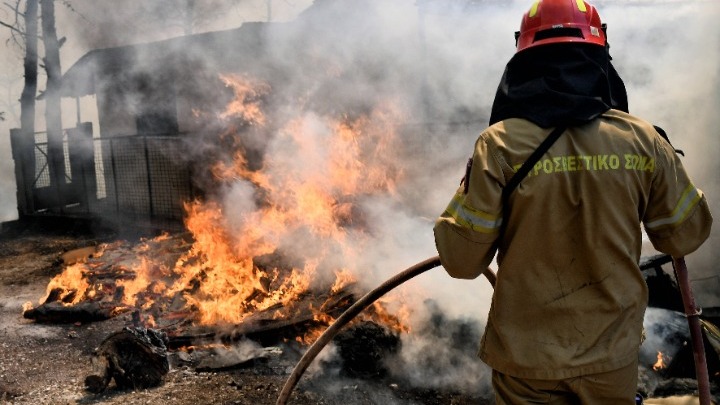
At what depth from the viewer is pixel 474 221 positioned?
83.8 inches

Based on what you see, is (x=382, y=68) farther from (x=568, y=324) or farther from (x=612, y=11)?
(x=568, y=324)

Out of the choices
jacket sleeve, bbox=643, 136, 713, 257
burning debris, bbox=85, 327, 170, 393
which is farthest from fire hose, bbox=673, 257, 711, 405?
burning debris, bbox=85, 327, 170, 393

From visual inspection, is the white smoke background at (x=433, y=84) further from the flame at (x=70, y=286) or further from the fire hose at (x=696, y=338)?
the fire hose at (x=696, y=338)

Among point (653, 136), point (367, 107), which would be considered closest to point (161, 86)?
point (367, 107)

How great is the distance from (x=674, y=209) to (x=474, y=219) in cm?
90

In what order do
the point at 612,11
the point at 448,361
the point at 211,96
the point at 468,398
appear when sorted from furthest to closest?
the point at 211,96 → the point at 612,11 → the point at 448,361 → the point at 468,398

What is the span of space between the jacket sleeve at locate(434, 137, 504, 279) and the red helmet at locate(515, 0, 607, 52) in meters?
0.56

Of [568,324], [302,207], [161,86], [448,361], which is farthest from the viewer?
[161,86]

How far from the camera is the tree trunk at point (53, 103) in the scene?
14.4 meters

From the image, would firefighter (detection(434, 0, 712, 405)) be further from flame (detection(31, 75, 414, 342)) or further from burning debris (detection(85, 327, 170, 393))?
burning debris (detection(85, 327, 170, 393))

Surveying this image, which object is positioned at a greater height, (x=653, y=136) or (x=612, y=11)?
(x=612, y=11)

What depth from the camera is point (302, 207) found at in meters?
8.09

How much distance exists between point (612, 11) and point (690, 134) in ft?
8.13

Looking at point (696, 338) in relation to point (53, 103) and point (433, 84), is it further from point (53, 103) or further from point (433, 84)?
point (53, 103)
